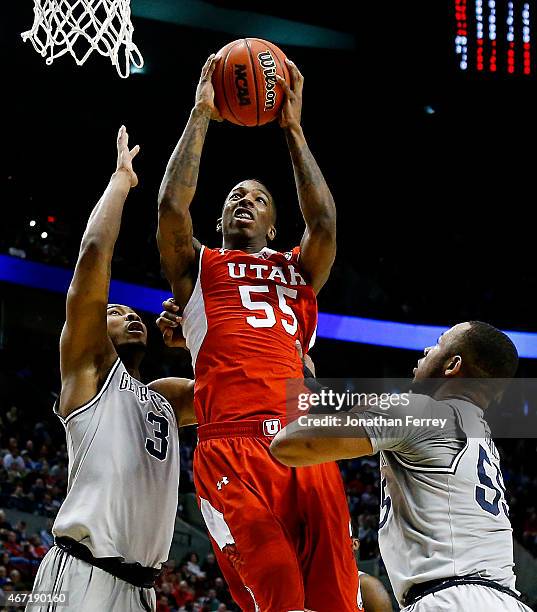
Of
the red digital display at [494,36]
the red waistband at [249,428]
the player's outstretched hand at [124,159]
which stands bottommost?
the red waistband at [249,428]

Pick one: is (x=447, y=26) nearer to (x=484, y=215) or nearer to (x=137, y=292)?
(x=484, y=215)

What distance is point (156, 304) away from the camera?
1609 cm

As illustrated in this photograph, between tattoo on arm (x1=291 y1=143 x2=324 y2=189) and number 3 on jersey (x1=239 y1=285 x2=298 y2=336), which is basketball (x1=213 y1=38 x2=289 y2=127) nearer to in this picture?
tattoo on arm (x1=291 y1=143 x2=324 y2=189)

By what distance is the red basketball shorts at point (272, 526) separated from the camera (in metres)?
3.30

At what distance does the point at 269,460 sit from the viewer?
348 centimetres

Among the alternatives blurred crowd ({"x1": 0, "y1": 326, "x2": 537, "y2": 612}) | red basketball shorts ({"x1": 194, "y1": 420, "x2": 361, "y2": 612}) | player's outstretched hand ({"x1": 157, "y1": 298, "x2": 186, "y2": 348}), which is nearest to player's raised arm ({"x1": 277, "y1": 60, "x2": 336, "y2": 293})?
player's outstretched hand ({"x1": 157, "y1": 298, "x2": 186, "y2": 348})

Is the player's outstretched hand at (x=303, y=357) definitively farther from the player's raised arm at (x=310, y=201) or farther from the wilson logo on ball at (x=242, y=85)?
the wilson logo on ball at (x=242, y=85)

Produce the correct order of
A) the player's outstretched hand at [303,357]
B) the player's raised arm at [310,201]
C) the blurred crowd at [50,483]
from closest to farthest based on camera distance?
1. the player's outstretched hand at [303,357]
2. the player's raised arm at [310,201]
3. the blurred crowd at [50,483]

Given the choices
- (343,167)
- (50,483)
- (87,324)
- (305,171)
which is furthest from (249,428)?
(343,167)

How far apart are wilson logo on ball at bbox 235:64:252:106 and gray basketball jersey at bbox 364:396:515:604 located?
168cm

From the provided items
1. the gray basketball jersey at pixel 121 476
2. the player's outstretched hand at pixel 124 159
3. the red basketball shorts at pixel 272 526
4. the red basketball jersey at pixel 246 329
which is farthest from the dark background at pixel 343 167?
the red basketball shorts at pixel 272 526

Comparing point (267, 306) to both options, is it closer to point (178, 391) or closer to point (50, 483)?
point (178, 391)

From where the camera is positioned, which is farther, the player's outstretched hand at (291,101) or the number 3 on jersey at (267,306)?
the player's outstretched hand at (291,101)

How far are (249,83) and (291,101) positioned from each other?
0.21 m
